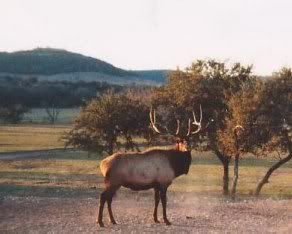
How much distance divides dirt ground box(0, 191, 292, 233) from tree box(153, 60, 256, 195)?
1231 cm

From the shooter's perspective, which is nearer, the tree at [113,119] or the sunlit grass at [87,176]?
the sunlit grass at [87,176]

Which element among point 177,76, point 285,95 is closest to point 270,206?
point 285,95

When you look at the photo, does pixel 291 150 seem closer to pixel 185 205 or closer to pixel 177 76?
pixel 177 76

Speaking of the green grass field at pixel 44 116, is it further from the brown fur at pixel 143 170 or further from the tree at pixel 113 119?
the brown fur at pixel 143 170

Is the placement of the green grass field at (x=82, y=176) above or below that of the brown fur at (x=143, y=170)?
below

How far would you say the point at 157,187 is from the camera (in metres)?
21.3

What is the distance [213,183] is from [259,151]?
987 cm

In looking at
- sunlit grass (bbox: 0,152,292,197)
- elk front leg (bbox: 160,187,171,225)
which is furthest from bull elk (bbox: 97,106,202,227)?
sunlit grass (bbox: 0,152,292,197)

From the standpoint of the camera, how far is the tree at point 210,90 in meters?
39.5

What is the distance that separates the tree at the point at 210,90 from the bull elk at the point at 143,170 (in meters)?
17.2

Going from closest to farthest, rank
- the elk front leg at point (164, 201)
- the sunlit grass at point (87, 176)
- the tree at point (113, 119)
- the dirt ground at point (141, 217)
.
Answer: the dirt ground at point (141, 217) → the elk front leg at point (164, 201) → the sunlit grass at point (87, 176) → the tree at point (113, 119)

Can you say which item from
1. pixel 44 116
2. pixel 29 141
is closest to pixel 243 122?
pixel 29 141

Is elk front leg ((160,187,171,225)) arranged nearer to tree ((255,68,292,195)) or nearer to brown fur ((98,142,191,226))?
brown fur ((98,142,191,226))

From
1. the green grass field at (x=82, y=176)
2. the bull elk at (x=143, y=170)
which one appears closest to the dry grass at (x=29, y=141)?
the green grass field at (x=82, y=176)
